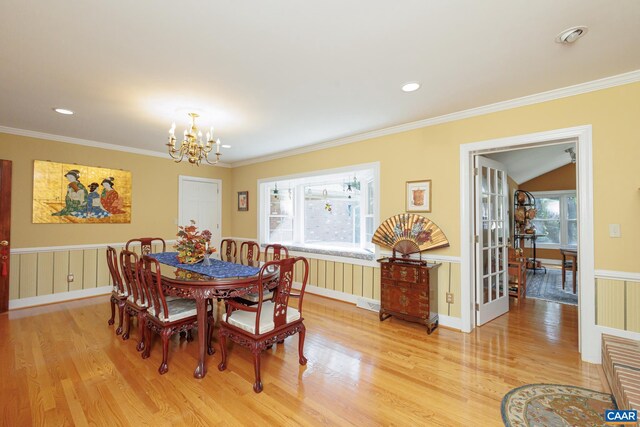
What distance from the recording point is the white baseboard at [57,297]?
152 inches

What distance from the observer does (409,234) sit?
3.47 meters

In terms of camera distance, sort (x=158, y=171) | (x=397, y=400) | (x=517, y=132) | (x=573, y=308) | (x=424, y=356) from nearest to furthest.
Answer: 1. (x=397, y=400)
2. (x=424, y=356)
3. (x=517, y=132)
4. (x=573, y=308)
5. (x=158, y=171)

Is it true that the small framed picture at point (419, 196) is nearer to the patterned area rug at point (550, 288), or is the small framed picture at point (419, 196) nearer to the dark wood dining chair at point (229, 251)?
the dark wood dining chair at point (229, 251)

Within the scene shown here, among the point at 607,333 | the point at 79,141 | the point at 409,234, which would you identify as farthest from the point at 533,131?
the point at 79,141

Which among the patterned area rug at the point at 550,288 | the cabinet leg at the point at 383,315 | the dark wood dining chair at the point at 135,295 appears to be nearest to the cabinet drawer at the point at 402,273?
the cabinet leg at the point at 383,315

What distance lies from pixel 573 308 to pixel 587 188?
246cm

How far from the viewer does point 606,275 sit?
7.99 feet

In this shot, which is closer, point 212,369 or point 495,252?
point 212,369

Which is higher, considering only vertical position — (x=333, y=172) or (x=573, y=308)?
(x=333, y=172)

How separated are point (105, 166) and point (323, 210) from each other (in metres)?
3.60

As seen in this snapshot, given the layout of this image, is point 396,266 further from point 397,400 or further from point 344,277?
point 397,400

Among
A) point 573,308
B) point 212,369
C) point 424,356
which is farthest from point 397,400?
point 573,308

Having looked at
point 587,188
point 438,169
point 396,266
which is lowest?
point 396,266

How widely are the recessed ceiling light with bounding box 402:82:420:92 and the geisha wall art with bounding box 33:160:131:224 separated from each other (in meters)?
4.57
